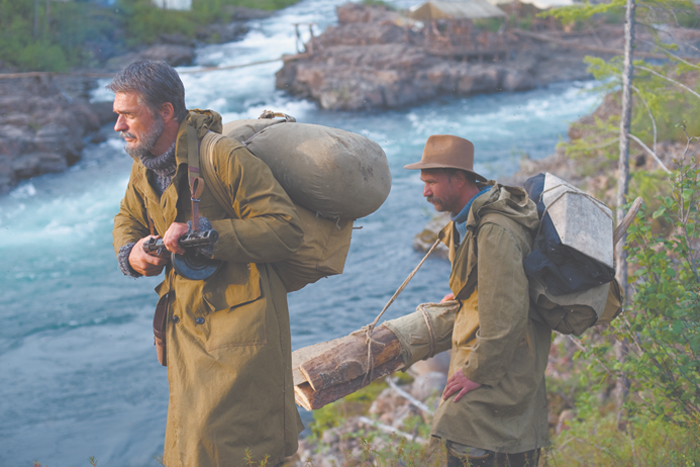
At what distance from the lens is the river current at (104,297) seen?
6.44 meters

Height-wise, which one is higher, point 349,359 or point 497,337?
point 497,337

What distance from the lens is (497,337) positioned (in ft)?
7.93

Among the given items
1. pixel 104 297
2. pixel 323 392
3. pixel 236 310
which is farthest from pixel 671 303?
pixel 104 297

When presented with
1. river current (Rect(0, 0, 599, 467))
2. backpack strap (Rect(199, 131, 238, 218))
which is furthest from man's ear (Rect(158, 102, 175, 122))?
river current (Rect(0, 0, 599, 467))

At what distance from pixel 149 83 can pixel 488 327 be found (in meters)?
1.70

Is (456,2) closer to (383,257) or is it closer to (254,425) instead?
(383,257)

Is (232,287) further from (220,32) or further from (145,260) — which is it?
(220,32)

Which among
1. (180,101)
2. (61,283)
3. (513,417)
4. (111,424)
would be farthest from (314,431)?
(61,283)

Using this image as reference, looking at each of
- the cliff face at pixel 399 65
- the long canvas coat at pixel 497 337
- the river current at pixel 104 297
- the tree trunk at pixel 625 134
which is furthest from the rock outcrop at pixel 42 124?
the long canvas coat at pixel 497 337

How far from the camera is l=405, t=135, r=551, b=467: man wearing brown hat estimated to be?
2426 millimetres

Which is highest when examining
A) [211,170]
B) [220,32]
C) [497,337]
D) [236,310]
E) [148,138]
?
[148,138]

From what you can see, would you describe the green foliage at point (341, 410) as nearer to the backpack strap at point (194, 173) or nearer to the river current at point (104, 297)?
the river current at point (104, 297)

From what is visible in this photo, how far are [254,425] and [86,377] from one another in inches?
239

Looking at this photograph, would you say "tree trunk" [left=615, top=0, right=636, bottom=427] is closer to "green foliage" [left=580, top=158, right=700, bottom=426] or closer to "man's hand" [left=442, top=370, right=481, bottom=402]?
"green foliage" [left=580, top=158, right=700, bottom=426]
